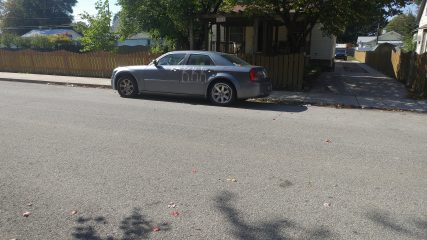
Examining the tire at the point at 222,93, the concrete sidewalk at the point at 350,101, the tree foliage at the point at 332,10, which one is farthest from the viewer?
the tree foliage at the point at 332,10

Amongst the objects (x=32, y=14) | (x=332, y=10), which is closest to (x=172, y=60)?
(x=332, y=10)

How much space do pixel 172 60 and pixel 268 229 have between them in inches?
322

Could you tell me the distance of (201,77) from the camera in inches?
407

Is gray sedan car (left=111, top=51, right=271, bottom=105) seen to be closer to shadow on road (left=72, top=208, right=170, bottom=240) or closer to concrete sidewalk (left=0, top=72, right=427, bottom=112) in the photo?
concrete sidewalk (left=0, top=72, right=427, bottom=112)

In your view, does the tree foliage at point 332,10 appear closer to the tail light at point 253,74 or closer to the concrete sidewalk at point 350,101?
the concrete sidewalk at point 350,101

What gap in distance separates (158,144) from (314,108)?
5.41 meters

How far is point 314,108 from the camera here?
33.3ft

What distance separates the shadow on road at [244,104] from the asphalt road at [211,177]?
1.45 m

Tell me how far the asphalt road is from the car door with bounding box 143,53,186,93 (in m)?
2.58

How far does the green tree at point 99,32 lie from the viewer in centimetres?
2023

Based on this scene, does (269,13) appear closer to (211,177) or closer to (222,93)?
(222,93)

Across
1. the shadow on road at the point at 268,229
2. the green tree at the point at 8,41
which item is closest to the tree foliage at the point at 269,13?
the shadow on road at the point at 268,229

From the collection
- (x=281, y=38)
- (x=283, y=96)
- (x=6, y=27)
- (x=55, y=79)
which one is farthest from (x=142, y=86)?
(x=6, y=27)

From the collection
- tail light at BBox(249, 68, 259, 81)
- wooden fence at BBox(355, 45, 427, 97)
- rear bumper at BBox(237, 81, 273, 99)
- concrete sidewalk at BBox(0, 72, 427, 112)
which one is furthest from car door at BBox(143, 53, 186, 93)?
wooden fence at BBox(355, 45, 427, 97)
